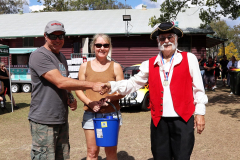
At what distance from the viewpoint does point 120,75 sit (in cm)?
316

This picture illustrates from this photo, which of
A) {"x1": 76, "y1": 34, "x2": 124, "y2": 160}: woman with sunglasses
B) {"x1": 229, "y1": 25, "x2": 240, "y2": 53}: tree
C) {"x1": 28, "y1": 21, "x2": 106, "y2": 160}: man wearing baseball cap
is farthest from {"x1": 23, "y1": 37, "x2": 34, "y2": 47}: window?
{"x1": 229, "y1": 25, "x2": 240, "y2": 53}: tree

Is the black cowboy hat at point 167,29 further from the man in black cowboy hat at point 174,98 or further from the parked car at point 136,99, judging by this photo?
the parked car at point 136,99

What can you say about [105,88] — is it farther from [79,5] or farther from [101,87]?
[79,5]

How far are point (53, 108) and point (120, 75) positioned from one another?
92 cm

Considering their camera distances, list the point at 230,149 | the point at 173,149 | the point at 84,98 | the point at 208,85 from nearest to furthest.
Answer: the point at 173,149, the point at 84,98, the point at 230,149, the point at 208,85

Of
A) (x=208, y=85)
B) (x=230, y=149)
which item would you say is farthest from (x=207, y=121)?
(x=208, y=85)

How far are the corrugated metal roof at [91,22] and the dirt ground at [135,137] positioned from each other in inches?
371

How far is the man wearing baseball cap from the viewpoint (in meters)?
2.66

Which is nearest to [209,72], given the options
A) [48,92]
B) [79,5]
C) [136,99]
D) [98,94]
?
[136,99]

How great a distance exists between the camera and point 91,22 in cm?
2006

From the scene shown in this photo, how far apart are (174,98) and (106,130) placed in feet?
2.76

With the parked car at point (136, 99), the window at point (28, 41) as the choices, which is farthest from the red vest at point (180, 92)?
the window at point (28, 41)

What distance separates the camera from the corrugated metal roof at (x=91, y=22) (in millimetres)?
17531

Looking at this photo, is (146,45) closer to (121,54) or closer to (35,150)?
(121,54)
